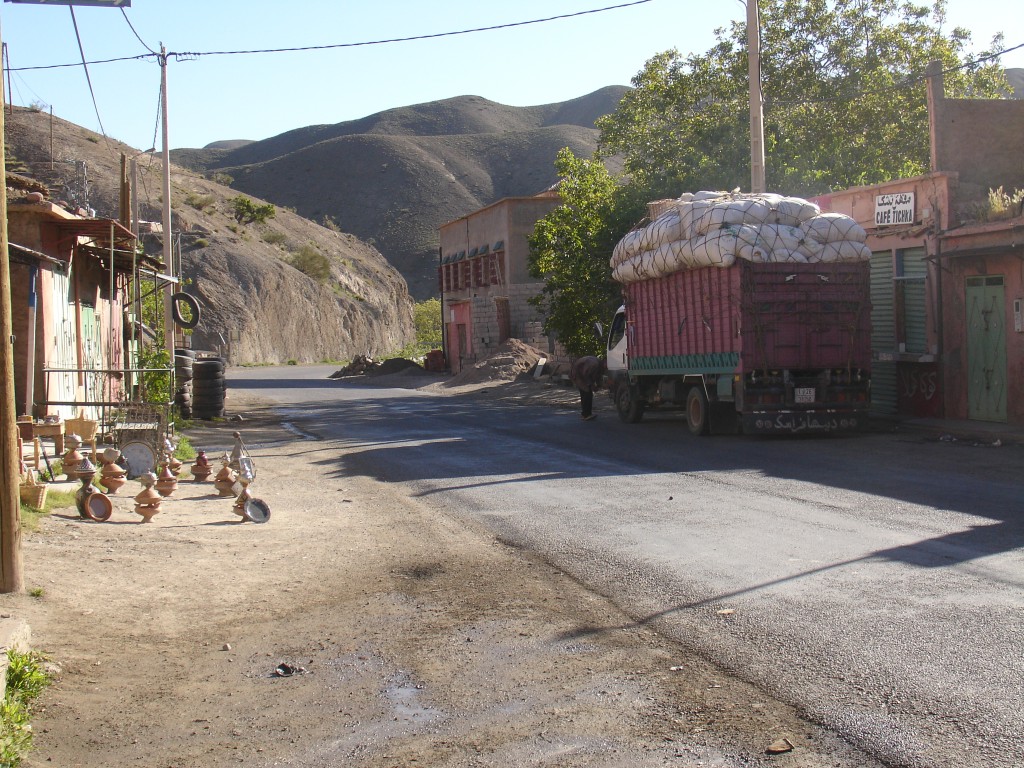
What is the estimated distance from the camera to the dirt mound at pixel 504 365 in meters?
42.5

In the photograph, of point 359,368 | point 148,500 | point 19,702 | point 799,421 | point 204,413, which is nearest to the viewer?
point 19,702

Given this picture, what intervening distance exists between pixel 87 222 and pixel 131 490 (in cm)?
583

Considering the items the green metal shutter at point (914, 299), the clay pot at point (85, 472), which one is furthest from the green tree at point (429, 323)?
the clay pot at point (85, 472)

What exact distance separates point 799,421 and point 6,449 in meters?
12.9

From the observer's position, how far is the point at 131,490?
11.8 m

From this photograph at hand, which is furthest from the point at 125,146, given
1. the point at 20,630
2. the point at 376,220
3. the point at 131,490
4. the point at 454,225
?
the point at 20,630

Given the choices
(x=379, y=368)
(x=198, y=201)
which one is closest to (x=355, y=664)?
(x=379, y=368)

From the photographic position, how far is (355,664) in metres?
5.62

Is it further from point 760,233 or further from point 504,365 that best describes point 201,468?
point 504,365

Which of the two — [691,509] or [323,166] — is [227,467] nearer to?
[691,509]

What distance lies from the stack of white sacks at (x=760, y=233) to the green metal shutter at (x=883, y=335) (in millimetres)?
3912

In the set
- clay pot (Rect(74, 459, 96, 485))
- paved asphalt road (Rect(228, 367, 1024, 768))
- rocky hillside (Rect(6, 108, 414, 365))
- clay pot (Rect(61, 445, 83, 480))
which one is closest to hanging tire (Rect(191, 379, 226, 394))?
paved asphalt road (Rect(228, 367, 1024, 768))

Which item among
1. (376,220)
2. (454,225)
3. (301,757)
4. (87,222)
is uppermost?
(376,220)

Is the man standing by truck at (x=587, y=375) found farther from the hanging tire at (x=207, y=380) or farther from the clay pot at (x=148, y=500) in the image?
the clay pot at (x=148, y=500)
